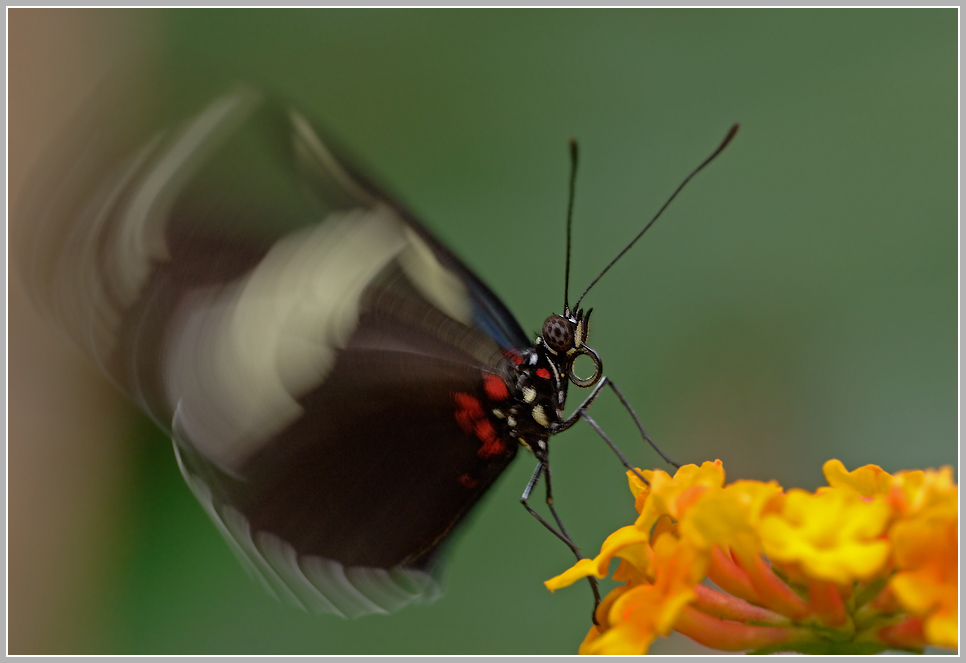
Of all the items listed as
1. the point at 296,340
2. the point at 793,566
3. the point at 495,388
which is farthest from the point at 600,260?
the point at 793,566

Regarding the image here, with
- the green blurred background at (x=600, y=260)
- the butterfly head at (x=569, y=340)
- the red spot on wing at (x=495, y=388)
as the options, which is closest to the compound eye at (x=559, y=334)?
the butterfly head at (x=569, y=340)

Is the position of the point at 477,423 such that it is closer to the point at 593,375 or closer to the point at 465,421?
the point at 465,421

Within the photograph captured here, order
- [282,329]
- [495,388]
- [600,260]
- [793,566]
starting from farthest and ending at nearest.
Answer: [600,260]
[495,388]
[282,329]
[793,566]

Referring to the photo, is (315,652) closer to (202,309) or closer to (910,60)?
(202,309)

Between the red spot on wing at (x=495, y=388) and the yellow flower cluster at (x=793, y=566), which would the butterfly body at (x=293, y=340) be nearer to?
the red spot on wing at (x=495, y=388)

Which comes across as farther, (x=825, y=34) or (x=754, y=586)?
(x=825, y=34)

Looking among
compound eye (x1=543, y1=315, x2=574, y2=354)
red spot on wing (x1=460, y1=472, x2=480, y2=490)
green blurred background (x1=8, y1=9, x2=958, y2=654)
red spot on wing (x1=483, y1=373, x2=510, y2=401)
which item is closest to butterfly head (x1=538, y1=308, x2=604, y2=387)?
compound eye (x1=543, y1=315, x2=574, y2=354)

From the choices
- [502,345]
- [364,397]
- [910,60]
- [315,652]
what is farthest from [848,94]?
[315,652]
